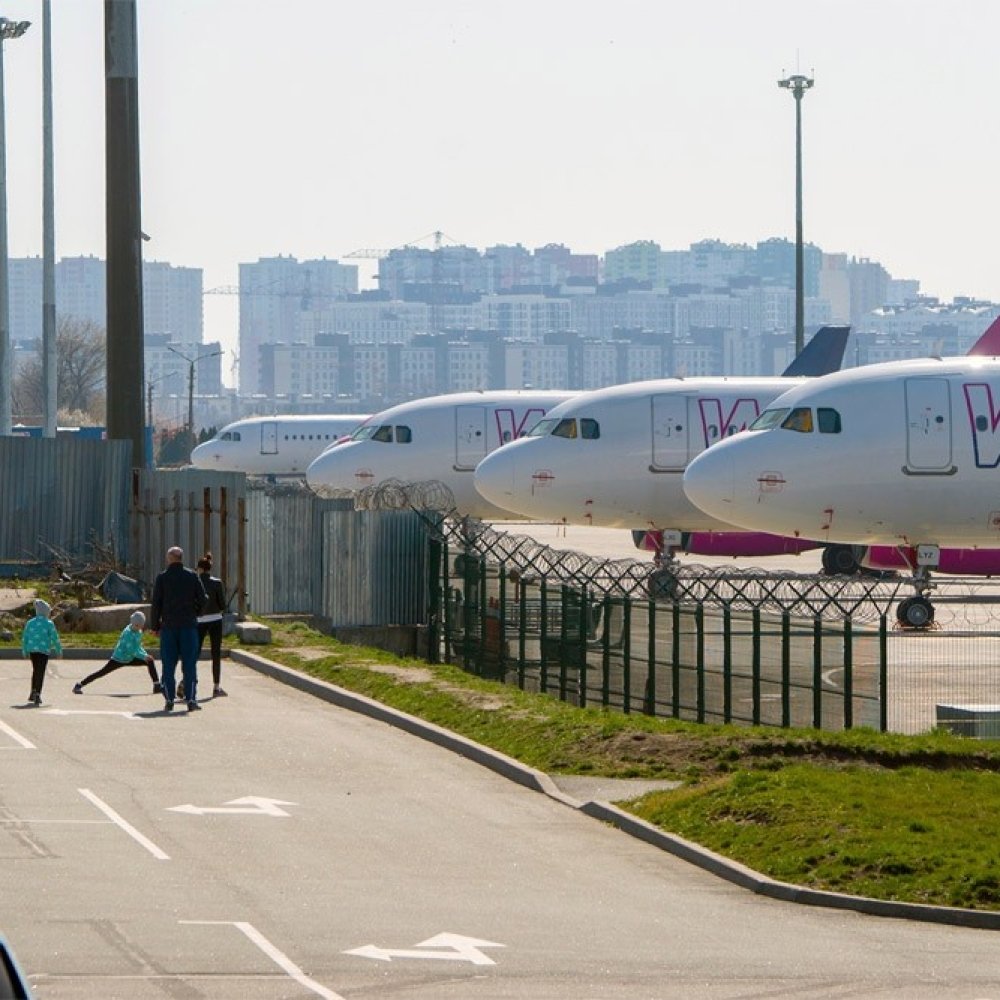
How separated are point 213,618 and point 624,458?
2093 centimetres

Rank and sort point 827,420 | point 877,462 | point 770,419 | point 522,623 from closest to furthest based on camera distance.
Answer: point 522,623
point 877,462
point 827,420
point 770,419

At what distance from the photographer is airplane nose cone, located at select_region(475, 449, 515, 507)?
1908 inches

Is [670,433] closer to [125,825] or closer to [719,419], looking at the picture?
[719,419]

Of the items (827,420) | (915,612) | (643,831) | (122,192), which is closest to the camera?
(643,831)

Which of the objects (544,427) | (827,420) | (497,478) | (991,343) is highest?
(991,343)

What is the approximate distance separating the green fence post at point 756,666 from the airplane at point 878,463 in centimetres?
1620

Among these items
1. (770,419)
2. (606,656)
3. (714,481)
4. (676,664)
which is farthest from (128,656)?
(770,419)

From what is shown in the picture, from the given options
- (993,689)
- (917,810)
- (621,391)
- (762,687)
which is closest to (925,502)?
(621,391)

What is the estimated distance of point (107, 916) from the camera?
14.4m

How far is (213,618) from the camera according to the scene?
91.4 ft

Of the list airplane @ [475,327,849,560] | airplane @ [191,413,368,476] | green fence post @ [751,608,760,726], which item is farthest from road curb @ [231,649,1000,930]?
airplane @ [191,413,368,476]

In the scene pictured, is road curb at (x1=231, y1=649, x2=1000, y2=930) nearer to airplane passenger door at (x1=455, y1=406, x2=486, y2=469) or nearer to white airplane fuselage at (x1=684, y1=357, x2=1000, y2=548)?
white airplane fuselage at (x1=684, y1=357, x2=1000, y2=548)

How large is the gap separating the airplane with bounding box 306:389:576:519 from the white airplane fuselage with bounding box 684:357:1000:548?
15.2 m

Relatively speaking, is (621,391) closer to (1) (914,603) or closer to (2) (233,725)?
(1) (914,603)
